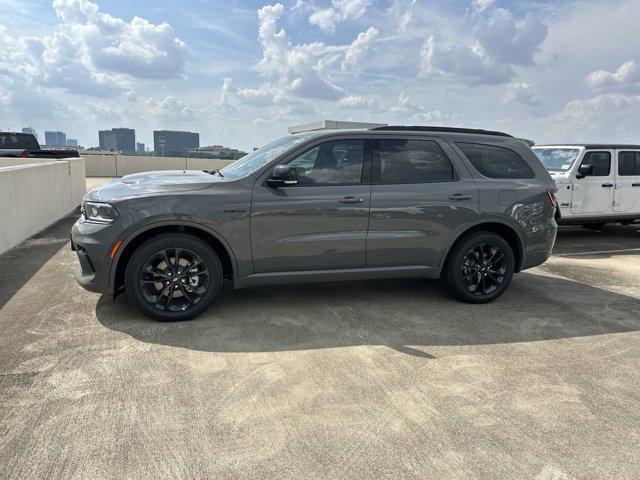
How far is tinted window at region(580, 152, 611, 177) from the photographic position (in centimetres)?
948

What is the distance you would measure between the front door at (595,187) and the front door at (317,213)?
6401 millimetres

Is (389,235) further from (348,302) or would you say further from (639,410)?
(639,410)

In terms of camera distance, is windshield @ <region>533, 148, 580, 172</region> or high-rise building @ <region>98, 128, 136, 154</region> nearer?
windshield @ <region>533, 148, 580, 172</region>

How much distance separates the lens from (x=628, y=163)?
9805mm

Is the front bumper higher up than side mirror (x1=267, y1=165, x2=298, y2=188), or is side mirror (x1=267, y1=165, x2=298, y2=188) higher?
side mirror (x1=267, y1=165, x2=298, y2=188)

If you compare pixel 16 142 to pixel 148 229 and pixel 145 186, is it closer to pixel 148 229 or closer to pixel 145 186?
pixel 145 186

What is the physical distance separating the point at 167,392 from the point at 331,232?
2154mm

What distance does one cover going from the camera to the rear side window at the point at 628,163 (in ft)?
31.9

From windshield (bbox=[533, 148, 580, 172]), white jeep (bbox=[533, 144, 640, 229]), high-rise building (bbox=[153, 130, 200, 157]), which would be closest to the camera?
white jeep (bbox=[533, 144, 640, 229])

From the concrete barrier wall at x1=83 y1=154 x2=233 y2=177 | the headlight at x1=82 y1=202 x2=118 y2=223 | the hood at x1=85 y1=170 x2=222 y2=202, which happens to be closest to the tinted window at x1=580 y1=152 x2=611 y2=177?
the hood at x1=85 y1=170 x2=222 y2=202

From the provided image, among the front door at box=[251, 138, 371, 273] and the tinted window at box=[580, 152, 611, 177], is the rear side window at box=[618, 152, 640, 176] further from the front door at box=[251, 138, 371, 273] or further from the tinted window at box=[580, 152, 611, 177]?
the front door at box=[251, 138, 371, 273]

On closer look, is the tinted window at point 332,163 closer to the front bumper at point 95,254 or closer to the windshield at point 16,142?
the front bumper at point 95,254

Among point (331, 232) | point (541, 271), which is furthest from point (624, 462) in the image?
→ point (541, 271)

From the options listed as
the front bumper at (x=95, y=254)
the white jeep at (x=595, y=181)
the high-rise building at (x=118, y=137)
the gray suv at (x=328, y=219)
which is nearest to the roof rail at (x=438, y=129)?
the gray suv at (x=328, y=219)
